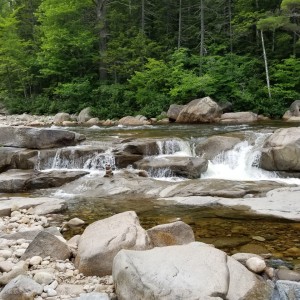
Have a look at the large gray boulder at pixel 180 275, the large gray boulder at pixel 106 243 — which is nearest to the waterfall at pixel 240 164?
the large gray boulder at pixel 106 243

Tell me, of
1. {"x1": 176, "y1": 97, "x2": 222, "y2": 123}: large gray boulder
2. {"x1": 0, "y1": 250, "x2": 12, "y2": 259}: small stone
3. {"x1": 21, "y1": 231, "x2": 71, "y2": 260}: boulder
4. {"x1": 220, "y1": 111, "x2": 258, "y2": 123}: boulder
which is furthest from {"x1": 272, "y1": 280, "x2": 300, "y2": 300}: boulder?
{"x1": 220, "y1": 111, "x2": 258, "y2": 123}: boulder

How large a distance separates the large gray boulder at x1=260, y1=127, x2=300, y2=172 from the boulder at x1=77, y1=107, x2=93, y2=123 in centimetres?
1481

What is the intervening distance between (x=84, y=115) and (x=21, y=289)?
21135mm

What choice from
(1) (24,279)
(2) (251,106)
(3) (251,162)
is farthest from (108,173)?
(2) (251,106)

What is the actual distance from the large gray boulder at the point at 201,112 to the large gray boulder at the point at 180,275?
1659cm

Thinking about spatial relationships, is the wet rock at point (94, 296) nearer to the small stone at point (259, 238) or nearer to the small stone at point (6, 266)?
the small stone at point (6, 266)

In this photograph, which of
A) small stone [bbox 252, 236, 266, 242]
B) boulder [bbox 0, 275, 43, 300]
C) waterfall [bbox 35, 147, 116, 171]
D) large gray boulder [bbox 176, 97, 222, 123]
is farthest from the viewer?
large gray boulder [bbox 176, 97, 222, 123]

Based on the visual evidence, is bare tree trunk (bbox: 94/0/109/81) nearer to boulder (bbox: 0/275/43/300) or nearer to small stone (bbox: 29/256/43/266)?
small stone (bbox: 29/256/43/266)

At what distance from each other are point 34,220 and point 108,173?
3777 mm

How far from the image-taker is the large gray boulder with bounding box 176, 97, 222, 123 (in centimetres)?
2052

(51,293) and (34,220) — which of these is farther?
(34,220)

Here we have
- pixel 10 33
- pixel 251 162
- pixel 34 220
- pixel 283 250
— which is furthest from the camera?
pixel 10 33

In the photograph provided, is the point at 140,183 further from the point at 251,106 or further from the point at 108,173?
the point at 251,106

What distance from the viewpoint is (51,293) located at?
13.3ft
